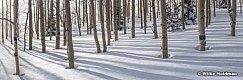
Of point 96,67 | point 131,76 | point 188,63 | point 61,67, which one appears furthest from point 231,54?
point 61,67

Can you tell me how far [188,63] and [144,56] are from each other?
2406 mm

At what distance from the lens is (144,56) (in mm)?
11633

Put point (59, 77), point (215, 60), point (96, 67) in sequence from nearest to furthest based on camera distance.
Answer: point (215, 60)
point (59, 77)
point (96, 67)

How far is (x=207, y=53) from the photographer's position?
10.7 m

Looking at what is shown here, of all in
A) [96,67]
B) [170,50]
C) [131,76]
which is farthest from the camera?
[170,50]

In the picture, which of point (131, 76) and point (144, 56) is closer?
point (131, 76)

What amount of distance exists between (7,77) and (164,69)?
20.5 ft

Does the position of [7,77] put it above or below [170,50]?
below

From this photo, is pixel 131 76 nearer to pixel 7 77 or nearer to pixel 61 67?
pixel 61 67

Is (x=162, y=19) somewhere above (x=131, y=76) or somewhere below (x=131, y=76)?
above

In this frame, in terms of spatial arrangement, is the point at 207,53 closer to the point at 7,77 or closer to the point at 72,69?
the point at 72,69

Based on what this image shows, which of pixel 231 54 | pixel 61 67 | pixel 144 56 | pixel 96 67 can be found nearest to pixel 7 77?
pixel 61 67

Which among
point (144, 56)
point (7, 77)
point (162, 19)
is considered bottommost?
point (7, 77)

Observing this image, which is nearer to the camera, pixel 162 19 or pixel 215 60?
pixel 215 60
